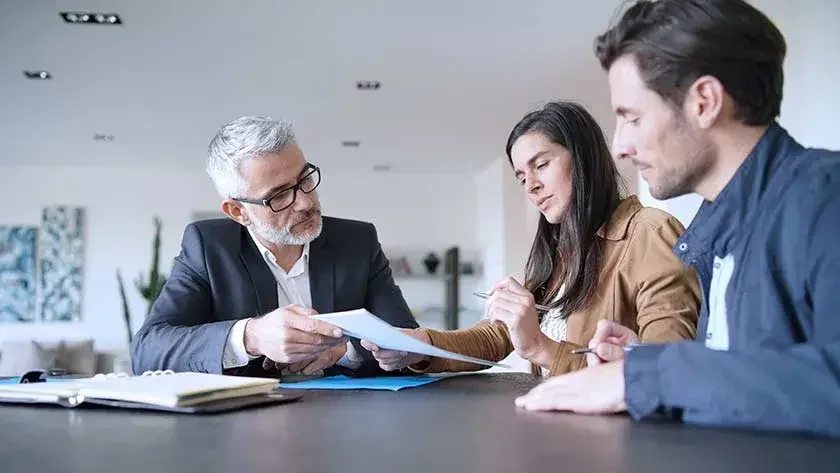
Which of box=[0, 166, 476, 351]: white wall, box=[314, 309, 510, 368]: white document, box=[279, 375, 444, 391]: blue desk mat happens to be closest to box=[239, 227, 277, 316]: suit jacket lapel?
box=[279, 375, 444, 391]: blue desk mat

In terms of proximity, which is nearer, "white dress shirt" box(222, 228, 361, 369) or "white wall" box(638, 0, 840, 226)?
"white dress shirt" box(222, 228, 361, 369)

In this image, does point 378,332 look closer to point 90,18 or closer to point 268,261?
point 268,261

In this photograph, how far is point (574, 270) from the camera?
176 cm

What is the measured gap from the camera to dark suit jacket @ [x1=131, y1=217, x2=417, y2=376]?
165 cm

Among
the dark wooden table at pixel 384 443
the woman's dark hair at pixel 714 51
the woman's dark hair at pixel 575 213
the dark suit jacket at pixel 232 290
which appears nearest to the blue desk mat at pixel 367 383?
the dark suit jacket at pixel 232 290

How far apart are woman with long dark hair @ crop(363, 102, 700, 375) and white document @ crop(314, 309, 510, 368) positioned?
0.65 feet

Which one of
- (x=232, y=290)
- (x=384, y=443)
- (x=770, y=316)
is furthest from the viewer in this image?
(x=232, y=290)

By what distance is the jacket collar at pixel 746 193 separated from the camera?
1041mm

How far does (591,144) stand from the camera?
1884 millimetres

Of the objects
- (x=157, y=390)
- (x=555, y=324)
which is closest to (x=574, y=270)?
(x=555, y=324)

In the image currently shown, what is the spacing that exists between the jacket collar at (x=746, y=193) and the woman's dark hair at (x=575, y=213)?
637 millimetres

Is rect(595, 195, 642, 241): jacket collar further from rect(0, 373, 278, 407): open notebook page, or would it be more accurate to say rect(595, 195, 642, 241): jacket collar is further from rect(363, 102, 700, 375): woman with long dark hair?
rect(0, 373, 278, 407): open notebook page

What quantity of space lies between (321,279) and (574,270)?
66cm

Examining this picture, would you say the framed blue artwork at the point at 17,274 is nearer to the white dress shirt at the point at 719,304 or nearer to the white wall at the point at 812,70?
the white wall at the point at 812,70
